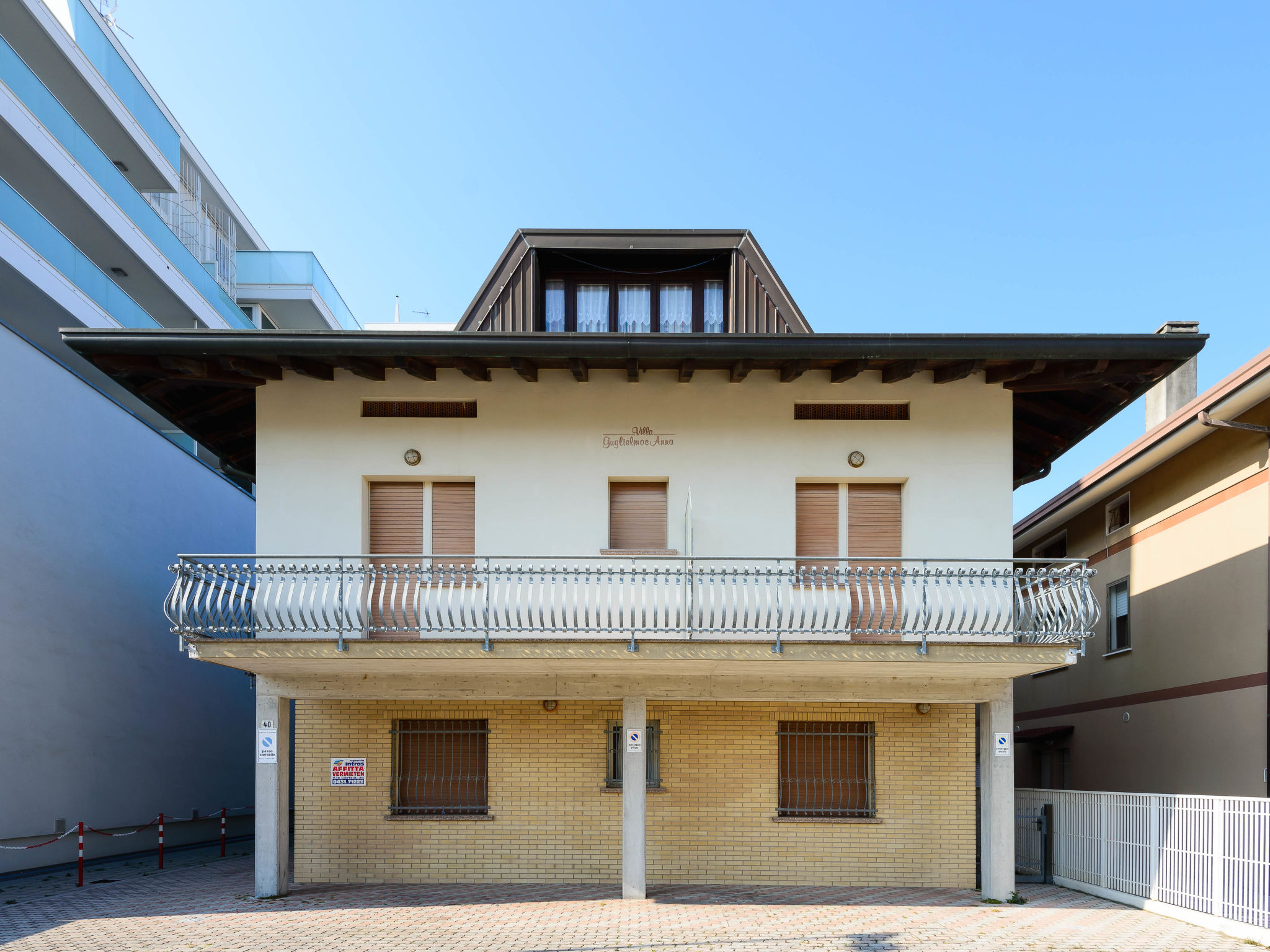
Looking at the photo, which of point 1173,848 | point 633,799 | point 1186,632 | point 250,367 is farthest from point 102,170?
point 1173,848

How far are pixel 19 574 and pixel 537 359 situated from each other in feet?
25.5

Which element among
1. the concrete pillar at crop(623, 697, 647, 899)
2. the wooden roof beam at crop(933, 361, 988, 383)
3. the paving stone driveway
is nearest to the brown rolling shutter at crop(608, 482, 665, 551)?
the concrete pillar at crop(623, 697, 647, 899)

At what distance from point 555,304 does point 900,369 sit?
16.7 ft

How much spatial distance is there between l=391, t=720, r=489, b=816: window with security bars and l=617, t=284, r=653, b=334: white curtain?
5.97m

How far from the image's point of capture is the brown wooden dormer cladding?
13672mm

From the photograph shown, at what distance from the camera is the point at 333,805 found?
12406 mm

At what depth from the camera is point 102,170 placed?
21.1 metres

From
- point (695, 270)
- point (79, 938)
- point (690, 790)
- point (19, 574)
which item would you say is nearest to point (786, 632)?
point (690, 790)

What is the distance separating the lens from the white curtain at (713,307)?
46.4ft

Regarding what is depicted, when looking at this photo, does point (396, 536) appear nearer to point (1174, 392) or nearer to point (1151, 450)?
point (1151, 450)

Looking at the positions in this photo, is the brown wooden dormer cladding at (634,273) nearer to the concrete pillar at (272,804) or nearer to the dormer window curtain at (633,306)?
the dormer window curtain at (633,306)

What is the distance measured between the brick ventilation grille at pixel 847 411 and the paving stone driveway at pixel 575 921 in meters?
5.85

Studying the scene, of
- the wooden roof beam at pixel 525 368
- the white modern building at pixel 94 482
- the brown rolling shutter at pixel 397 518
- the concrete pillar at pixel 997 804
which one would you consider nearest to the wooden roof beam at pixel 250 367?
the white modern building at pixel 94 482

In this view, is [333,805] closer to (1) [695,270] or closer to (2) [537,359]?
(2) [537,359]
